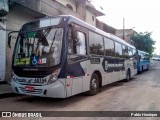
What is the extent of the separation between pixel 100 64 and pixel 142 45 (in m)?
36.7

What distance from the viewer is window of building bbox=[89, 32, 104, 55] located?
28.2 ft

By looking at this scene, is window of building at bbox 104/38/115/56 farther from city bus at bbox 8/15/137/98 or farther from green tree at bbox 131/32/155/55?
green tree at bbox 131/32/155/55

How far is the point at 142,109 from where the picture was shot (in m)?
6.40

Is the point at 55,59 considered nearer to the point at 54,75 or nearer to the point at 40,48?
the point at 54,75

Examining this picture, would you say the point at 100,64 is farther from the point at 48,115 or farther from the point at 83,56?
the point at 48,115

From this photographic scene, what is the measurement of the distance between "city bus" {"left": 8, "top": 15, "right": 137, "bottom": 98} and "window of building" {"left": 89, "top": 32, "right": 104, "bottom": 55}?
0.14ft

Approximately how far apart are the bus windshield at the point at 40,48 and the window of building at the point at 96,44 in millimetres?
2010

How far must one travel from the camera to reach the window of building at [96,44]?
8585 millimetres

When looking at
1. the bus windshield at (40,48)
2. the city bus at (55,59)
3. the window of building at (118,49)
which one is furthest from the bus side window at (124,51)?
the bus windshield at (40,48)

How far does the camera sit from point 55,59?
6637 mm

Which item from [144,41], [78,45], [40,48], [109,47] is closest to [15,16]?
[109,47]

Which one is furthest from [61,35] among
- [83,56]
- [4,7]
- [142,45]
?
[142,45]

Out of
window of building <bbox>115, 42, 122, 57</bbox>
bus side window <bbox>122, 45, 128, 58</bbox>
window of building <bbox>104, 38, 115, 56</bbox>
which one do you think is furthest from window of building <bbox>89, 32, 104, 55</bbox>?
bus side window <bbox>122, 45, 128, 58</bbox>

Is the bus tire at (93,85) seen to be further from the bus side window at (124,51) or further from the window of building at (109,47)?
the bus side window at (124,51)
